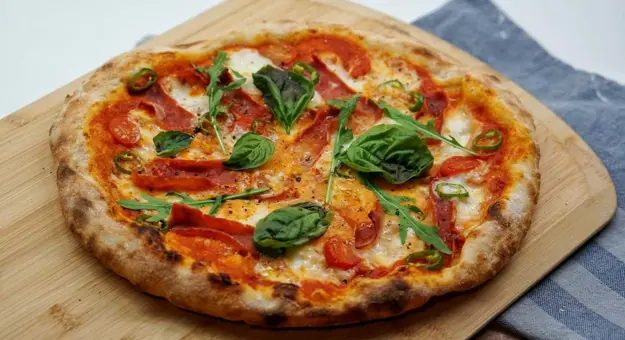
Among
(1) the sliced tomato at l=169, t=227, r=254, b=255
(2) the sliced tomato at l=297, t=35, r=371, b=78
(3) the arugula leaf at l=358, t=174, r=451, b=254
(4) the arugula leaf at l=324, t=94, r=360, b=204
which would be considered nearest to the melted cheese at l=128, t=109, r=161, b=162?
(1) the sliced tomato at l=169, t=227, r=254, b=255

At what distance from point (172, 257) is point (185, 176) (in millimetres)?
748

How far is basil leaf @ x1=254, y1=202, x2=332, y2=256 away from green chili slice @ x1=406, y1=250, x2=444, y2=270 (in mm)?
518

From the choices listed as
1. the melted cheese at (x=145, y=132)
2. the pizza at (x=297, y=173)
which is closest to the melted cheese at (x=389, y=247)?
the pizza at (x=297, y=173)

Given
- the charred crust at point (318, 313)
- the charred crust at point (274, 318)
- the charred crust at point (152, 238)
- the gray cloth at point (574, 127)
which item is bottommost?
the gray cloth at point (574, 127)

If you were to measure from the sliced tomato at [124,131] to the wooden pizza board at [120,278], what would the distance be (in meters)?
0.48

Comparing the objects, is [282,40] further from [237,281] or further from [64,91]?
[237,281]

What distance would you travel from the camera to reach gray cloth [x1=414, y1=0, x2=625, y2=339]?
469cm

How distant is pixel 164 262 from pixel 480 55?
12.1 feet

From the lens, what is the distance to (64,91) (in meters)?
5.82

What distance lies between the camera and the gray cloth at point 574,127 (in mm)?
4690

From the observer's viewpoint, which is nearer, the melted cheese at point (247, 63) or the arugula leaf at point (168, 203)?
the arugula leaf at point (168, 203)

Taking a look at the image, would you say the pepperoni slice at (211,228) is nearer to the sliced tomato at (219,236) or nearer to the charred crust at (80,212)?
the sliced tomato at (219,236)

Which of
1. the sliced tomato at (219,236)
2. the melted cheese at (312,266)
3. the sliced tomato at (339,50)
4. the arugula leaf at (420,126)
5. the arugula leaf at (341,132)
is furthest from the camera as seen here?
the sliced tomato at (339,50)

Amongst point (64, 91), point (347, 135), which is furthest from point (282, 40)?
point (64, 91)
